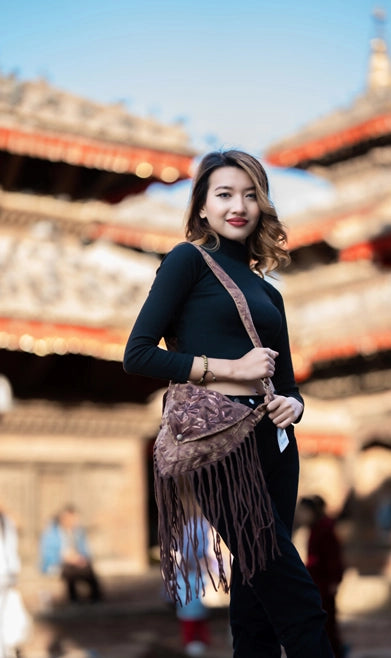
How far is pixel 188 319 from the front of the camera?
2.64m

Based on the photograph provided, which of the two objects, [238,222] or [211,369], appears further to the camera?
[238,222]

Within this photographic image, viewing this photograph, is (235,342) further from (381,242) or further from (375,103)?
(375,103)

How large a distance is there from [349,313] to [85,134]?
8.83 m

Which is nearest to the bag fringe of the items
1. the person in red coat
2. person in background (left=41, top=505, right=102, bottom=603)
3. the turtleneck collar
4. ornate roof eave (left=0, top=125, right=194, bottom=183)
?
the turtleneck collar

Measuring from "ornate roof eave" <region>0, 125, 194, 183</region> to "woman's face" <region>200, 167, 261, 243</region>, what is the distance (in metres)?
9.38

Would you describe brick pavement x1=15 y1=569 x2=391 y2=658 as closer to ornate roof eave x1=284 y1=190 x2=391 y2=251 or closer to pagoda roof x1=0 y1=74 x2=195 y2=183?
pagoda roof x1=0 y1=74 x2=195 y2=183

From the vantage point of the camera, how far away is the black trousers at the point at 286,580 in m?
2.48

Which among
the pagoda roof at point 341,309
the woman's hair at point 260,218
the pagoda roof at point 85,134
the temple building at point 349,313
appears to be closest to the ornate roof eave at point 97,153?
the pagoda roof at point 85,134

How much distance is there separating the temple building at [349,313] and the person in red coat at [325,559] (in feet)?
30.9

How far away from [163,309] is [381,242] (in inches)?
731

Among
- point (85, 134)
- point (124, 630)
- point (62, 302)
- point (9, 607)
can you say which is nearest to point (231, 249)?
point (9, 607)

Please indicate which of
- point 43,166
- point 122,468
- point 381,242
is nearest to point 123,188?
point 43,166

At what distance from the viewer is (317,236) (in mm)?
22844

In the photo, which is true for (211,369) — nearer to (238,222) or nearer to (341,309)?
(238,222)
